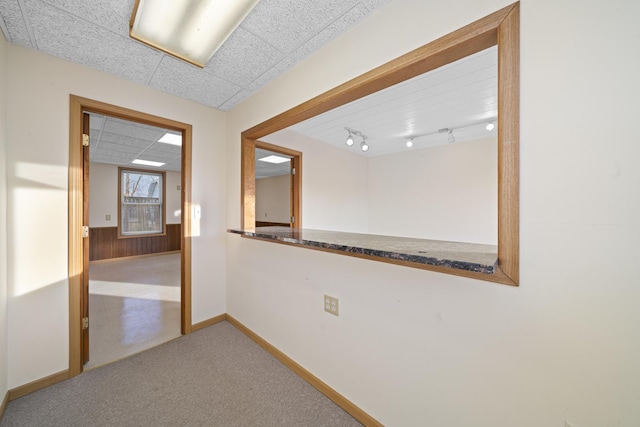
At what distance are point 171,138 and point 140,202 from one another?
13.0ft

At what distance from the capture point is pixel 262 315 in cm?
227

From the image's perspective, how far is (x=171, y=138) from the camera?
3650 mm

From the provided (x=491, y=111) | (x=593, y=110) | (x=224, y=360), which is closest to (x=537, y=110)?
(x=593, y=110)

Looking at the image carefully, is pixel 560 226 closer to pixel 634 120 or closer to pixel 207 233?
pixel 634 120

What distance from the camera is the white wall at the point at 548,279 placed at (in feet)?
2.42

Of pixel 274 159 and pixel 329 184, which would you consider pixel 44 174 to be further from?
pixel 274 159

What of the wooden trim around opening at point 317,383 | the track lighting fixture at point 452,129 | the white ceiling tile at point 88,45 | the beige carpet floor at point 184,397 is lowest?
the beige carpet floor at point 184,397

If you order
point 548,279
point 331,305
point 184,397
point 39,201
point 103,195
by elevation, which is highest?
point 103,195

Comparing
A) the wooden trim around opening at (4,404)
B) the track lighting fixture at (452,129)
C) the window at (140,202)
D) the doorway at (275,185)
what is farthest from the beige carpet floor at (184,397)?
the window at (140,202)

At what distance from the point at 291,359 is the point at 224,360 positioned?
0.60m

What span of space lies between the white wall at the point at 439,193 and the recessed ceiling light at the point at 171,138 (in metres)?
3.33

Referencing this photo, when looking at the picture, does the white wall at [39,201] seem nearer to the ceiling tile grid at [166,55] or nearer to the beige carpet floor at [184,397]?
the ceiling tile grid at [166,55]

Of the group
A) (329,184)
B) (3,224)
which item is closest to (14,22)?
(3,224)

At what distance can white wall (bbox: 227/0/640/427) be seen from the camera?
0.74 metres
